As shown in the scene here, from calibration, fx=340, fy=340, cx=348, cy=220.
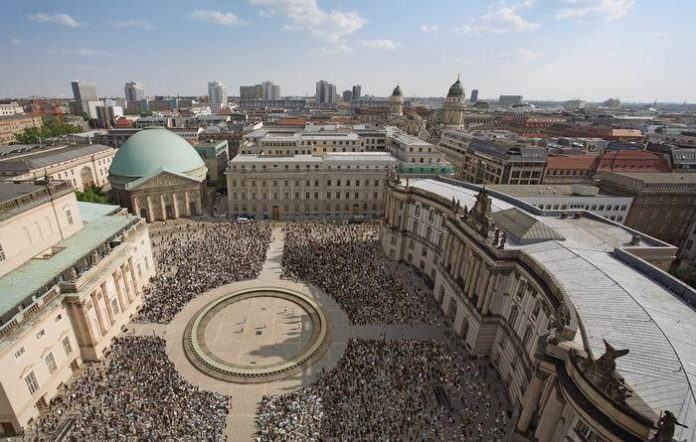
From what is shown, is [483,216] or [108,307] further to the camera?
[108,307]

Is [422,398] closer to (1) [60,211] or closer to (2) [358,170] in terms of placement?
(1) [60,211]

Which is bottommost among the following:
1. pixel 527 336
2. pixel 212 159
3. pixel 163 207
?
pixel 163 207

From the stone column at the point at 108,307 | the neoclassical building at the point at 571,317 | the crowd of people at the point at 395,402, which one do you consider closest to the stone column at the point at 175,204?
the stone column at the point at 108,307

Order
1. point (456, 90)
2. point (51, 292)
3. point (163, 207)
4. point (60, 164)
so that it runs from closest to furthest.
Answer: point (51, 292)
point (163, 207)
point (60, 164)
point (456, 90)

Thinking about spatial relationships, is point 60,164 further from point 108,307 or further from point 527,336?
point 527,336

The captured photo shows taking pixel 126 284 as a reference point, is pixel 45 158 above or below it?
above

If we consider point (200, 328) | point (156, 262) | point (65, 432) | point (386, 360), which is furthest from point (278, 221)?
point (65, 432)

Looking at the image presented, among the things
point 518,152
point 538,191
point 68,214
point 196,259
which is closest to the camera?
point 68,214

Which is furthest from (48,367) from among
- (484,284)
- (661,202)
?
(661,202)
